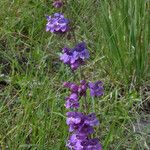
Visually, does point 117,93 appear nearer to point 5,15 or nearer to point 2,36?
point 2,36

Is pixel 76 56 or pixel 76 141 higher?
pixel 76 56

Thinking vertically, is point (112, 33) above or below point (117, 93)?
above

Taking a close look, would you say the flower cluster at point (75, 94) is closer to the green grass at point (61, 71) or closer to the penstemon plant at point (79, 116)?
the penstemon plant at point (79, 116)

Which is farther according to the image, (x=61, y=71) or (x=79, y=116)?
(x=61, y=71)

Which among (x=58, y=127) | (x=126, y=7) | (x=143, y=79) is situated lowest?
(x=143, y=79)

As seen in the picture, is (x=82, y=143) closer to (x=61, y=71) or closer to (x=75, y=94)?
(x=75, y=94)

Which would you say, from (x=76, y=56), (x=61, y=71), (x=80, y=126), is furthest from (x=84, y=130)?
(x=61, y=71)

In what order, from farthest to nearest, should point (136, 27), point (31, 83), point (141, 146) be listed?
1. point (136, 27)
2. point (31, 83)
3. point (141, 146)

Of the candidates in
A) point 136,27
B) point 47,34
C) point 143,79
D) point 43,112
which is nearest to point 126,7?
point 136,27

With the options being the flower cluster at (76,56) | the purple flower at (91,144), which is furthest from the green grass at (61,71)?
the flower cluster at (76,56)
